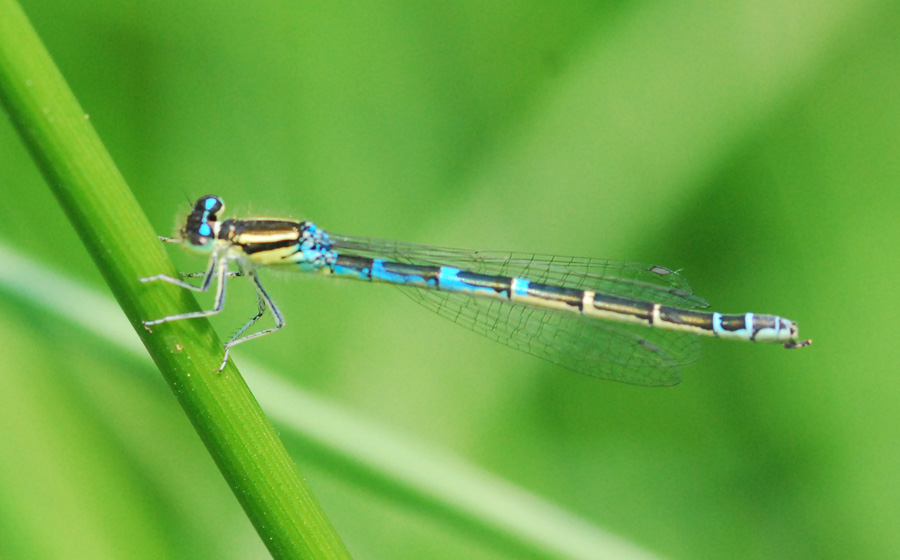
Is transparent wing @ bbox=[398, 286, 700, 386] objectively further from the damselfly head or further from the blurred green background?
the damselfly head

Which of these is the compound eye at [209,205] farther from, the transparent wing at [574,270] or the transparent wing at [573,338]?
the transparent wing at [573,338]

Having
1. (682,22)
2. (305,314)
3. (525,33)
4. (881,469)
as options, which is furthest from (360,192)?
(881,469)

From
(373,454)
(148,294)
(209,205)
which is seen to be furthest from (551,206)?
(148,294)

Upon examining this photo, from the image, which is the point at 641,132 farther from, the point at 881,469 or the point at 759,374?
the point at 881,469

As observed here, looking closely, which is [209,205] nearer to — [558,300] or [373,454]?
[373,454]

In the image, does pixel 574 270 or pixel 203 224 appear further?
pixel 574 270

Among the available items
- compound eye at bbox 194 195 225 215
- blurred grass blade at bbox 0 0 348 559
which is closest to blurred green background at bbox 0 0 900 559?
compound eye at bbox 194 195 225 215
